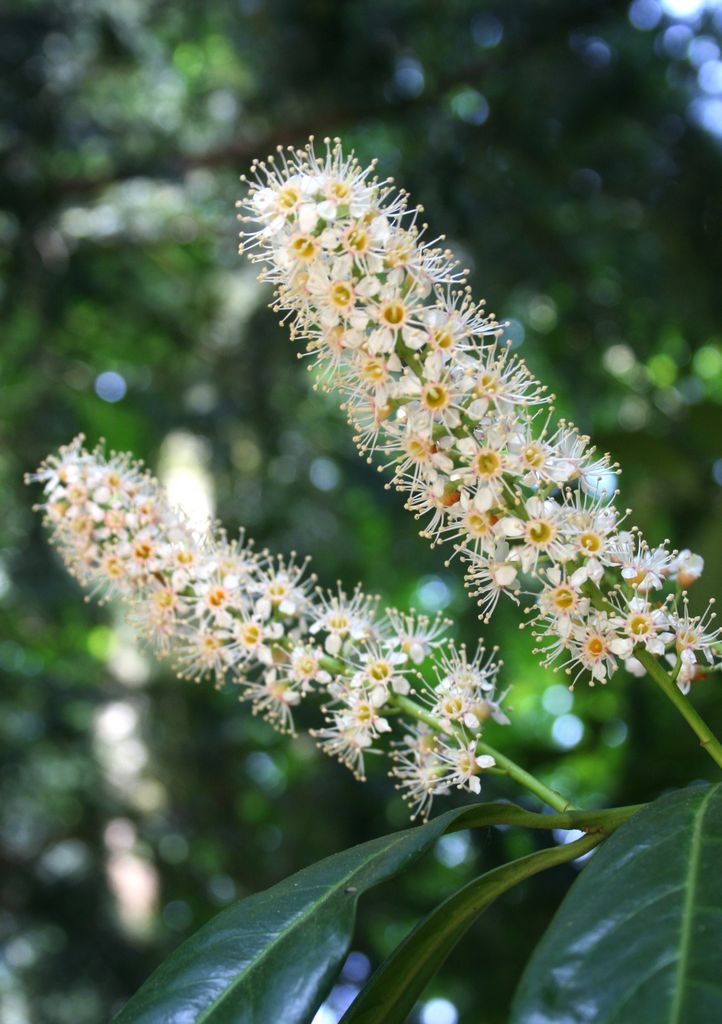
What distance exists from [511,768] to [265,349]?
3.13 meters

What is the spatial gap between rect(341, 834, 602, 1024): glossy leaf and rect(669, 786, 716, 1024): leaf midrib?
156 millimetres

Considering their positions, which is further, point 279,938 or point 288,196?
point 288,196

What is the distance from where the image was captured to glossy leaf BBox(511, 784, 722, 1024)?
932 mm

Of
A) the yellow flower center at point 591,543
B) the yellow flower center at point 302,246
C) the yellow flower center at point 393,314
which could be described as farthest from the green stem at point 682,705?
the yellow flower center at point 302,246

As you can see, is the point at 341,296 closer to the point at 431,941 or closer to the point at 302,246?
the point at 302,246

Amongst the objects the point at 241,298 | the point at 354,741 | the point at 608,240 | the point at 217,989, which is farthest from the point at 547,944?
the point at 241,298

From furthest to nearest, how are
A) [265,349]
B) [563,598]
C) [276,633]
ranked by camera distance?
1. [265,349]
2. [276,633]
3. [563,598]

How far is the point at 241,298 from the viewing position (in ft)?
16.5

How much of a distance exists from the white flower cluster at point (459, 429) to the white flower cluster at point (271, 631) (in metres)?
0.20

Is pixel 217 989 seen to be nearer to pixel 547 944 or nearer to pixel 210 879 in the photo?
pixel 547 944

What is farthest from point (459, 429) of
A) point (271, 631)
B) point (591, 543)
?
point (271, 631)

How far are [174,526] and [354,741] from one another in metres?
0.46

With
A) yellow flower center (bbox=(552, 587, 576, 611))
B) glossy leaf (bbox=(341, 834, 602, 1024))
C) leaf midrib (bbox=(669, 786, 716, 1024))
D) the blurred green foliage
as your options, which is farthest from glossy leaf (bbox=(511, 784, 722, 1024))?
the blurred green foliage

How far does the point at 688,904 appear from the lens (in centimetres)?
102
